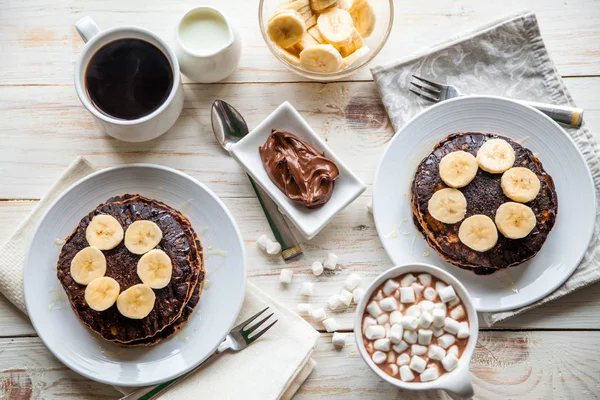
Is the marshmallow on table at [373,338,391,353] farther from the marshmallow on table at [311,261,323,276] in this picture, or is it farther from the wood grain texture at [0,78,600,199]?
the wood grain texture at [0,78,600,199]

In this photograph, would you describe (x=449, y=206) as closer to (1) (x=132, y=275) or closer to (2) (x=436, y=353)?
(2) (x=436, y=353)

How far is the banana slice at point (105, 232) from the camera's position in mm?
2223

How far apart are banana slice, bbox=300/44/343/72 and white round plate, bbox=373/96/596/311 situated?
0.39 m

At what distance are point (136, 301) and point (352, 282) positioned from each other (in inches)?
35.3

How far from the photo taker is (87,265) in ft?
7.22

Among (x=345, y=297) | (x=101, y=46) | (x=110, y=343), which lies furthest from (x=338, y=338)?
→ (x=101, y=46)

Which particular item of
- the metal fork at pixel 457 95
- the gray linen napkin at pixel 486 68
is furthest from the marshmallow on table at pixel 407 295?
the metal fork at pixel 457 95

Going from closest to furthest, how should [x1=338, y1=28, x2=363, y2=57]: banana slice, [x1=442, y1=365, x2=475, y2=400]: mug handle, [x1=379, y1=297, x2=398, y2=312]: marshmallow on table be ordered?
[x1=442, y1=365, x2=475, y2=400]: mug handle
[x1=379, y1=297, x2=398, y2=312]: marshmallow on table
[x1=338, y1=28, x2=363, y2=57]: banana slice

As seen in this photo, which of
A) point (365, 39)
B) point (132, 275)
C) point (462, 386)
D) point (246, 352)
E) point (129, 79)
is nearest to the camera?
point (462, 386)

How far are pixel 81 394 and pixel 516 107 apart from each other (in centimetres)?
220

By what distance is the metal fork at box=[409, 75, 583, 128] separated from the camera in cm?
248

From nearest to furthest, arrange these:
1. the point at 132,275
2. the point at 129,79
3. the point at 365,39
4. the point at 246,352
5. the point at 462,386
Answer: the point at 462,386, the point at 132,275, the point at 129,79, the point at 246,352, the point at 365,39

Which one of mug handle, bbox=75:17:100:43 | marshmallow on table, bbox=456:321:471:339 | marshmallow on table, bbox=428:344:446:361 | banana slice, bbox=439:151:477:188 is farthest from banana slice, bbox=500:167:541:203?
mug handle, bbox=75:17:100:43

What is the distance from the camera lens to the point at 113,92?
232 cm
